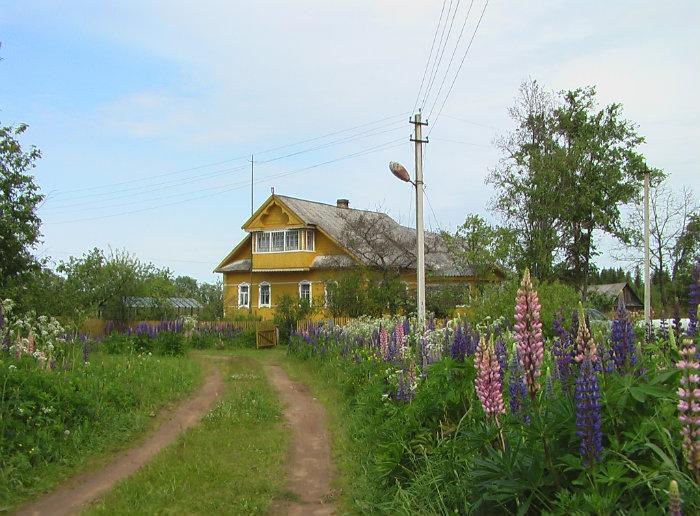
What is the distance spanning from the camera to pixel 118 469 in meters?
8.18

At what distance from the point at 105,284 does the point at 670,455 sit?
26.3m

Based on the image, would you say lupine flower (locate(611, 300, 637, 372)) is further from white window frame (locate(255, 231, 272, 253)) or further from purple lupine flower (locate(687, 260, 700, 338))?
white window frame (locate(255, 231, 272, 253))

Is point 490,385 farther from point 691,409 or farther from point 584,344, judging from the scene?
point 691,409

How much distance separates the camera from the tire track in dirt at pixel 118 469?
22.3 feet

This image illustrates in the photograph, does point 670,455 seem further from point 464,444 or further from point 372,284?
point 372,284

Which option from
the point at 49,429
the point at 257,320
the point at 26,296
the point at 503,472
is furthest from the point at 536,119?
the point at 503,472

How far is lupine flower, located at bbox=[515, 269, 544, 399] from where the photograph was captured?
3623mm

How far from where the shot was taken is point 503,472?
11.9 ft

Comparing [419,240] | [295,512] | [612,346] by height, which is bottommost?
[295,512]

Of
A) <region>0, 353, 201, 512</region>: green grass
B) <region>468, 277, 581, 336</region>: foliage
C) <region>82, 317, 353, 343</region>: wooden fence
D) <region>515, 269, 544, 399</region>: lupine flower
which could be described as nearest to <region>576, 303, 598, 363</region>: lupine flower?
<region>515, 269, 544, 399</region>: lupine flower

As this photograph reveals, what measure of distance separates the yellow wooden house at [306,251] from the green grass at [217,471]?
869 inches

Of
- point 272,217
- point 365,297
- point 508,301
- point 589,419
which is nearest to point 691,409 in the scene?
point 589,419

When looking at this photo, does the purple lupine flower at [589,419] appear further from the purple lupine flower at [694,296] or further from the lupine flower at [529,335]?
A: the purple lupine flower at [694,296]

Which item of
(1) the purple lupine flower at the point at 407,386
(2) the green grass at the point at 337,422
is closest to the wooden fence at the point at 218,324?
(2) the green grass at the point at 337,422
